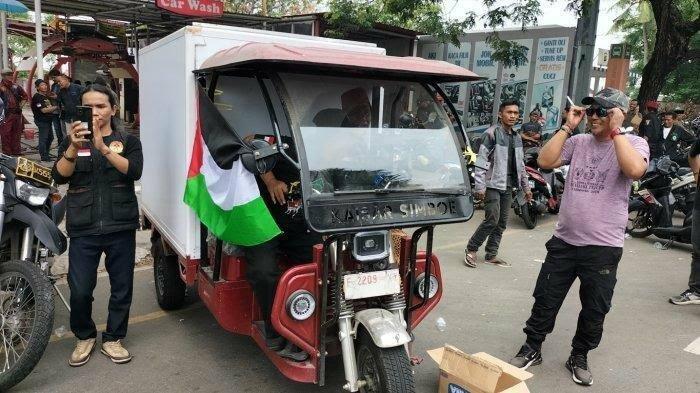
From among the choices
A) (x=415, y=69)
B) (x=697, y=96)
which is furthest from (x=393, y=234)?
(x=697, y=96)

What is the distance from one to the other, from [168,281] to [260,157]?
2.18 m

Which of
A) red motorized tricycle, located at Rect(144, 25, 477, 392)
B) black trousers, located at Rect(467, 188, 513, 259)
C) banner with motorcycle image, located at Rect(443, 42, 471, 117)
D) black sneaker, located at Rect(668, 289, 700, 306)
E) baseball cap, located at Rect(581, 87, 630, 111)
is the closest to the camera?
red motorized tricycle, located at Rect(144, 25, 477, 392)

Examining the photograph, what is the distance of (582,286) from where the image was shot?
3354 millimetres

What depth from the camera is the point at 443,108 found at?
10.0 feet

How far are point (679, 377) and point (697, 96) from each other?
103ft

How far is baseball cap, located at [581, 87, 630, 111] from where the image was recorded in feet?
10.1

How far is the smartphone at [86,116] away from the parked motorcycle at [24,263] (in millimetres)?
825

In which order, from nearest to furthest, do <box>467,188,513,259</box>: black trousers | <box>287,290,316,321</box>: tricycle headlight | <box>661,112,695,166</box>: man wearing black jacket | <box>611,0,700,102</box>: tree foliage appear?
<box>287,290,316,321</box>: tricycle headlight, <box>467,188,513,259</box>: black trousers, <box>661,112,695,166</box>: man wearing black jacket, <box>611,0,700,102</box>: tree foliage

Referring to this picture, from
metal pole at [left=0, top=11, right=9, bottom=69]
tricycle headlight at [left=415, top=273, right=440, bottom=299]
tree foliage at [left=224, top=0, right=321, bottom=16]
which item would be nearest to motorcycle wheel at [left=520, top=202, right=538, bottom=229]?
tricycle headlight at [left=415, top=273, right=440, bottom=299]

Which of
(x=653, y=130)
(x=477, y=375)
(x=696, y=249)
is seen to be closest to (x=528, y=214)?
(x=696, y=249)

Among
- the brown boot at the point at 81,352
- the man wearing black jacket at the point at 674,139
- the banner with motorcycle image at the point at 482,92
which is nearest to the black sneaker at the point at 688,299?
the brown boot at the point at 81,352

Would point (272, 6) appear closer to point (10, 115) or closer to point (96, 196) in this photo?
point (10, 115)

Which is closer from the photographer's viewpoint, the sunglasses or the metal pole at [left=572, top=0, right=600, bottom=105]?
the sunglasses

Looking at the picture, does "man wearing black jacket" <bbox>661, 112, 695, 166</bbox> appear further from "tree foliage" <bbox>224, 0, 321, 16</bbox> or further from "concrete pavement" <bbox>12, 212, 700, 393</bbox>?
"tree foliage" <bbox>224, 0, 321, 16</bbox>
